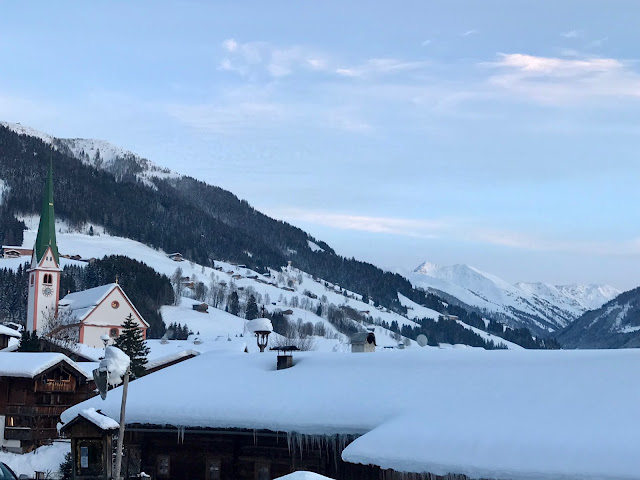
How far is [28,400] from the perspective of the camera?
156 feet

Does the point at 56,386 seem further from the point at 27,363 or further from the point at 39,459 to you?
the point at 39,459

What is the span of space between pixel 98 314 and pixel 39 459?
65562mm

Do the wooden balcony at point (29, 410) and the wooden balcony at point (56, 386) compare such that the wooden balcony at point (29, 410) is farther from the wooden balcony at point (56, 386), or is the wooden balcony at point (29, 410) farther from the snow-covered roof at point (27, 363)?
the snow-covered roof at point (27, 363)

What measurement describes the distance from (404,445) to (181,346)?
62.8 m

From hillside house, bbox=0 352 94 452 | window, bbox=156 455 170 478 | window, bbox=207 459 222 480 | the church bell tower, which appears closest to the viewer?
window, bbox=207 459 222 480

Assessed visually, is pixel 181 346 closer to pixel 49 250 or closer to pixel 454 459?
pixel 49 250

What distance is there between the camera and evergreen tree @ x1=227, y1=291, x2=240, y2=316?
574 ft

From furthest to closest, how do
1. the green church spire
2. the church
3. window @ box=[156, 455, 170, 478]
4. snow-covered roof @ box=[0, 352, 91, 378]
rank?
the green church spire
the church
snow-covered roof @ box=[0, 352, 91, 378]
window @ box=[156, 455, 170, 478]

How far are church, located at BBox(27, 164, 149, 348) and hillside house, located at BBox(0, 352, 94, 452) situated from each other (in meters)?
54.8

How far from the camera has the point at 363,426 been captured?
21.3m

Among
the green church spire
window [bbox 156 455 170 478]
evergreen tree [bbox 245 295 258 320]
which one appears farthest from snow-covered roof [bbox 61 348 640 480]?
evergreen tree [bbox 245 295 258 320]

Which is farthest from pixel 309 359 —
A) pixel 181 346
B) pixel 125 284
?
pixel 125 284

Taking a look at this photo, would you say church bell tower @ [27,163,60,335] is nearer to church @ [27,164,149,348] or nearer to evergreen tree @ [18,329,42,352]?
church @ [27,164,149,348]

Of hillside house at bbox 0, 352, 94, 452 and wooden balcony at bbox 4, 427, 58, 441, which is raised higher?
hillside house at bbox 0, 352, 94, 452
